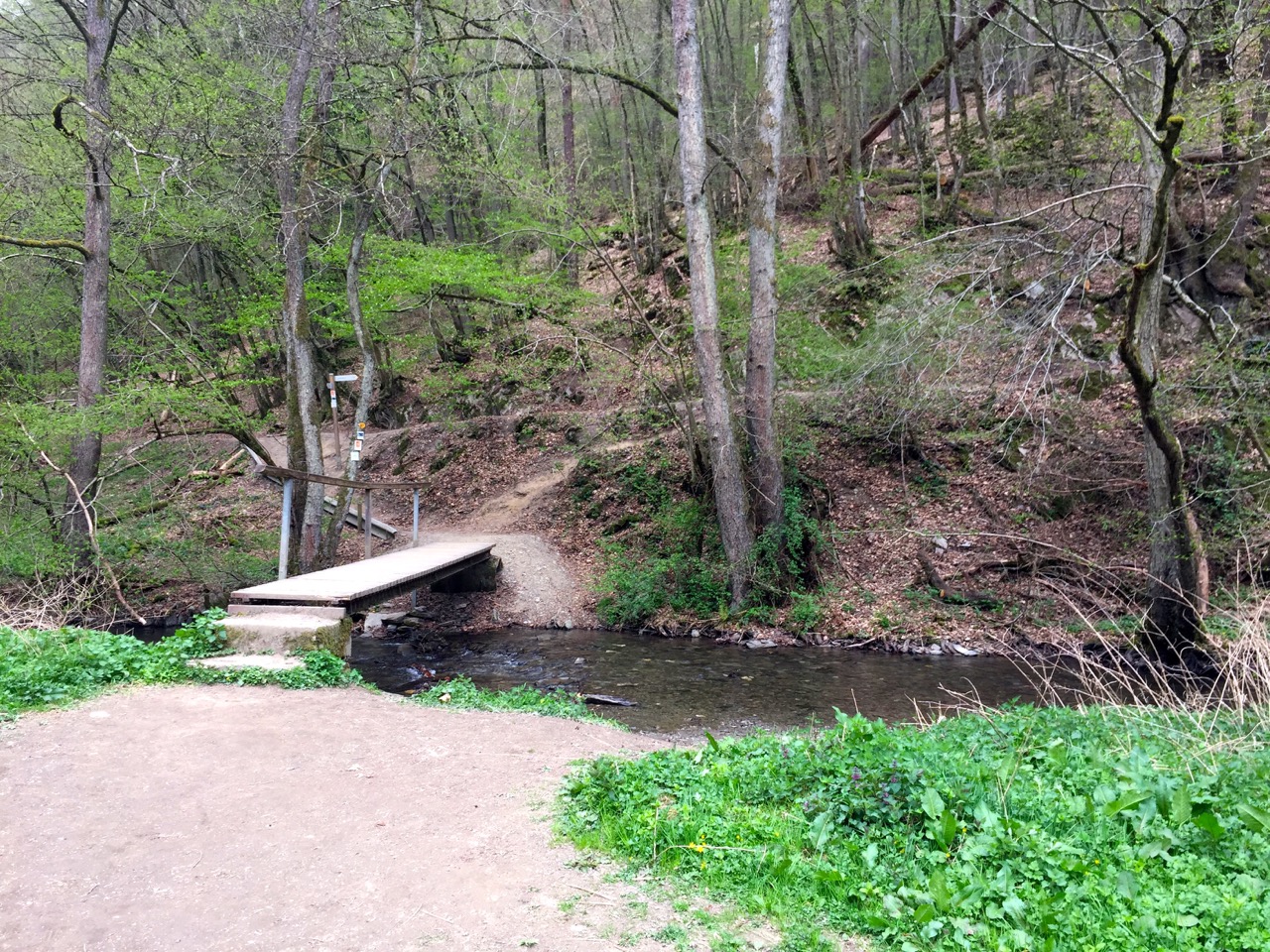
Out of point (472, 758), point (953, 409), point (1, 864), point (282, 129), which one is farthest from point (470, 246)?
point (1, 864)

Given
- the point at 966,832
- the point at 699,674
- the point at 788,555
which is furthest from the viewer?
the point at 788,555

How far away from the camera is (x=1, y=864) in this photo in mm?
3168

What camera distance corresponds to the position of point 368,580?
8.91m

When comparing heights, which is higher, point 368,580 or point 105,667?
point 105,667

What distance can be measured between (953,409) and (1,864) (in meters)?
12.7

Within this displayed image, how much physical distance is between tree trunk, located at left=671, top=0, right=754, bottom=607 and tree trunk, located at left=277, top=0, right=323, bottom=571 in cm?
524

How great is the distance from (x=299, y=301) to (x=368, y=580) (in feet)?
15.7

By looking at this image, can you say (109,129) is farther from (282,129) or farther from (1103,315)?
(1103,315)

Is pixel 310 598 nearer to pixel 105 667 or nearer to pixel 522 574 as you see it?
pixel 105 667

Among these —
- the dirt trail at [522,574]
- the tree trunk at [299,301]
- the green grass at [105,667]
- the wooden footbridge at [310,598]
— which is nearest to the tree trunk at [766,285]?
the dirt trail at [522,574]

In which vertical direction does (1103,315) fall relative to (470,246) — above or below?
below

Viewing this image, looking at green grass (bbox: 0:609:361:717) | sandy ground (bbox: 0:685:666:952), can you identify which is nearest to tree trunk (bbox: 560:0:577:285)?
green grass (bbox: 0:609:361:717)

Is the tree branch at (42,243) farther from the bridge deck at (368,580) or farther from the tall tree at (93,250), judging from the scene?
the bridge deck at (368,580)

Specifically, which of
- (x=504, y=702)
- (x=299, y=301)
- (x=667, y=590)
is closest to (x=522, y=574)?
(x=667, y=590)
